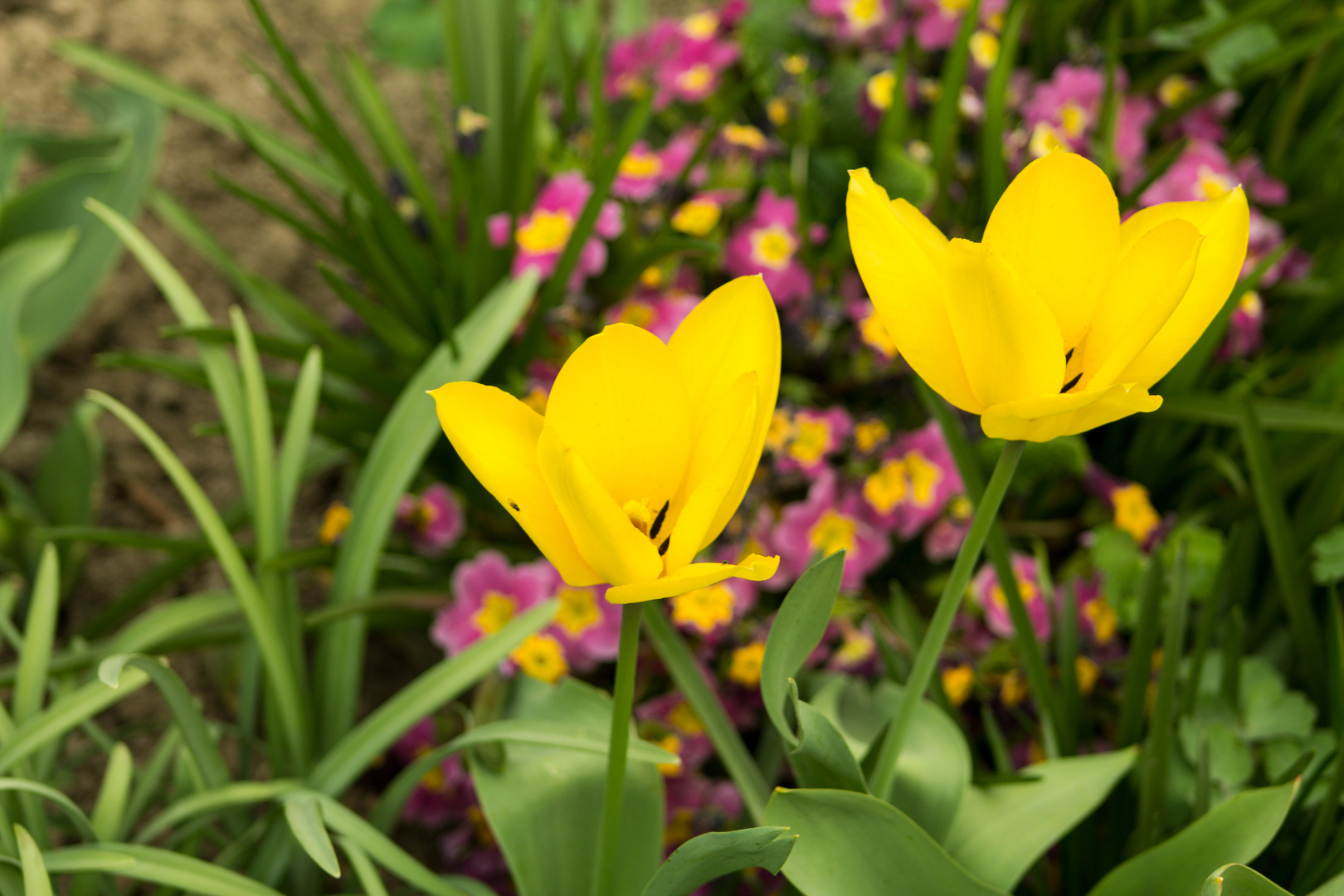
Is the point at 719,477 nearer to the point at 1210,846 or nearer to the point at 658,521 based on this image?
the point at 658,521

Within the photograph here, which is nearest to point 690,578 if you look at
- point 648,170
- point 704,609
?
point 704,609

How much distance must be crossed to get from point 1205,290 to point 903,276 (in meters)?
0.14

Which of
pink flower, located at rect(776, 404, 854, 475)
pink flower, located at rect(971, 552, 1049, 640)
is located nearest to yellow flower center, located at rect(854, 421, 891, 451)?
pink flower, located at rect(776, 404, 854, 475)

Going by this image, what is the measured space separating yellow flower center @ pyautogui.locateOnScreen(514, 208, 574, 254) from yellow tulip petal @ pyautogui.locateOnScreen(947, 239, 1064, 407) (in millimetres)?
867

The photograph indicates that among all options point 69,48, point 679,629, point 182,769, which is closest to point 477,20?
point 69,48

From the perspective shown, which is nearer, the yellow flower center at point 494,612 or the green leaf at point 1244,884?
the green leaf at point 1244,884

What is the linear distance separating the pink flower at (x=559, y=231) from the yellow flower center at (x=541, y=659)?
47cm

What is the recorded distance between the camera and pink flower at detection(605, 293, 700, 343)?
1245 millimetres

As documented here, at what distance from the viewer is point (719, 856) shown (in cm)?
54

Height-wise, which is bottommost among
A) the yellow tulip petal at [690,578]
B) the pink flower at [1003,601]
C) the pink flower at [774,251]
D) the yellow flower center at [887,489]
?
the pink flower at [1003,601]

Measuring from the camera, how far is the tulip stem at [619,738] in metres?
0.50

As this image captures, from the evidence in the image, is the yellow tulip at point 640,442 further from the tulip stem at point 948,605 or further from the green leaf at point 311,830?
the green leaf at point 311,830

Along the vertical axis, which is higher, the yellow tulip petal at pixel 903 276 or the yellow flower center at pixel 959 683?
the yellow tulip petal at pixel 903 276

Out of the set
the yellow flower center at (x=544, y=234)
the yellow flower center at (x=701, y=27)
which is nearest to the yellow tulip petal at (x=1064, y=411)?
the yellow flower center at (x=544, y=234)
